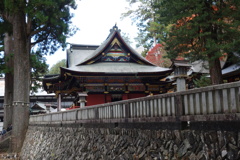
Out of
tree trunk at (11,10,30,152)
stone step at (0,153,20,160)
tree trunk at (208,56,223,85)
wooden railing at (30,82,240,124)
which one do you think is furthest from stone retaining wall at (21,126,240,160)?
tree trunk at (208,56,223,85)

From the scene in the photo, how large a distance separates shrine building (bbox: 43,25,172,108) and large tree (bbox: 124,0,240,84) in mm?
4681

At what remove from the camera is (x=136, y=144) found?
6.70 m

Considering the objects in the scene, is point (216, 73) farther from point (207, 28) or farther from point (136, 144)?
point (136, 144)

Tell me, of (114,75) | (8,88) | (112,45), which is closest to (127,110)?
(114,75)

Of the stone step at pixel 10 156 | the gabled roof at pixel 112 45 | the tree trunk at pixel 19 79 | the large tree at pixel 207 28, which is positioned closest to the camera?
the large tree at pixel 207 28

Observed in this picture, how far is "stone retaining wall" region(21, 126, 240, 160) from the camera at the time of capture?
14.2ft

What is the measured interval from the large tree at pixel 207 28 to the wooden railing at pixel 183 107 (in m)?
5.55

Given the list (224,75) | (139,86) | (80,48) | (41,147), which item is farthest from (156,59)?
(41,147)

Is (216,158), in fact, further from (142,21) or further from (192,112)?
(142,21)

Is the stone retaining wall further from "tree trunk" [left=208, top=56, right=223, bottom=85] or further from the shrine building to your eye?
"tree trunk" [left=208, top=56, right=223, bottom=85]

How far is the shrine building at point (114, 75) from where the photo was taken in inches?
680

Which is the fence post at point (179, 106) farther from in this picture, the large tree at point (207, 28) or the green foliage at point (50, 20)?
the green foliage at point (50, 20)

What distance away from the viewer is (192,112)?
16.7 ft

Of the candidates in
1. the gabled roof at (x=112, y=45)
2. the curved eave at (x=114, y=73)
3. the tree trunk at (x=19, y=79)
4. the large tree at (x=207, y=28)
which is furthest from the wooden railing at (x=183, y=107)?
the tree trunk at (x=19, y=79)
